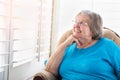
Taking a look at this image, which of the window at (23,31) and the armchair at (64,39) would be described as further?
the window at (23,31)

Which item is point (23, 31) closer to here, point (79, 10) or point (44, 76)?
point (44, 76)

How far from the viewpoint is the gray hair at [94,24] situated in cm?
202

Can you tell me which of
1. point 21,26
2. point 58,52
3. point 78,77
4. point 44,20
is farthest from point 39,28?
point 78,77

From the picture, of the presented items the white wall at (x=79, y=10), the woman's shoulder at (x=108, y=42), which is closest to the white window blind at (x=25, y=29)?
the white wall at (x=79, y=10)

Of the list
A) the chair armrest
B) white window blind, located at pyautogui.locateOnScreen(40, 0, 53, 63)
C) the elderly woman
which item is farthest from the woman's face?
white window blind, located at pyautogui.locateOnScreen(40, 0, 53, 63)

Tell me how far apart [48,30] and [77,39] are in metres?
1.20

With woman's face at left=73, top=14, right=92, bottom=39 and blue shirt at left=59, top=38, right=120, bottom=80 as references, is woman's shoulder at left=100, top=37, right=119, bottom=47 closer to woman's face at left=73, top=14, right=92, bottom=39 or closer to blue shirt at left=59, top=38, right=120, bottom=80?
blue shirt at left=59, top=38, right=120, bottom=80

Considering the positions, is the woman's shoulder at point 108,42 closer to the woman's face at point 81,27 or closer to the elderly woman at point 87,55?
the elderly woman at point 87,55

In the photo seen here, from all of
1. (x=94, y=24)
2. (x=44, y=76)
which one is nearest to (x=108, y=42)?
(x=94, y=24)

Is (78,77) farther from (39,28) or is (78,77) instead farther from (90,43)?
(39,28)

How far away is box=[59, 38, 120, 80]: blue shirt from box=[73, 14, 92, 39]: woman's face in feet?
0.44

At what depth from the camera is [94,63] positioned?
192 cm

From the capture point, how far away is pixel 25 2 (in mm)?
2395

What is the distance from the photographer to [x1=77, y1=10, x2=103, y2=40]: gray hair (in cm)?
202
